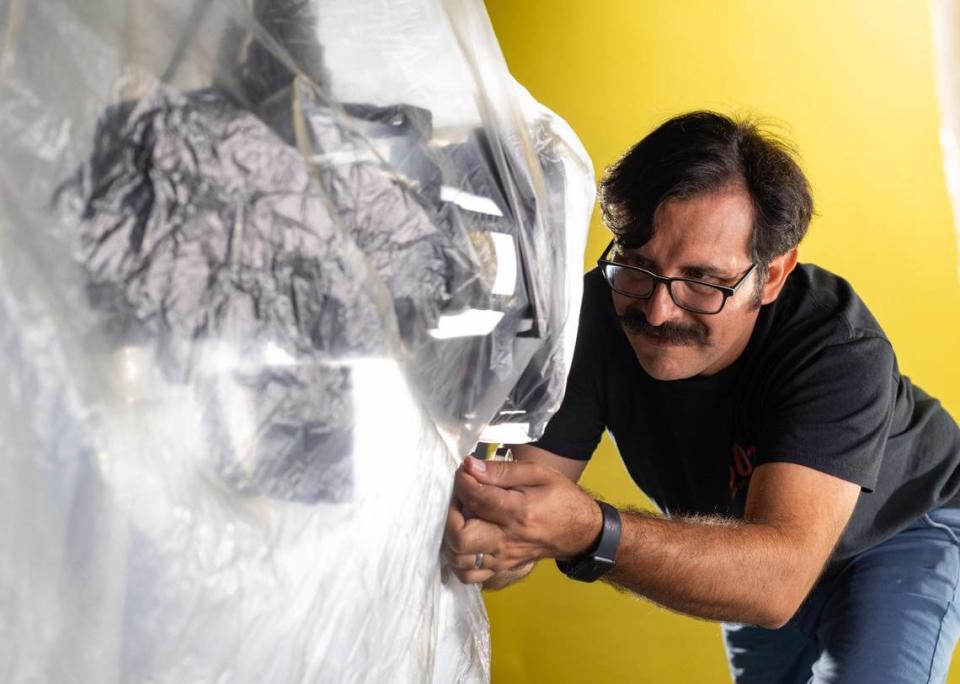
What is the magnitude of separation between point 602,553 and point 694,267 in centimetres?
36

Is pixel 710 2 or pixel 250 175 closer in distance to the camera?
pixel 250 175

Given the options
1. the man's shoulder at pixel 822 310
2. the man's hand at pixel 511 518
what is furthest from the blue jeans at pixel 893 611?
the man's hand at pixel 511 518

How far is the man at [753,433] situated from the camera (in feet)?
2.87

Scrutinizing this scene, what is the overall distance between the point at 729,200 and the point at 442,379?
0.56m

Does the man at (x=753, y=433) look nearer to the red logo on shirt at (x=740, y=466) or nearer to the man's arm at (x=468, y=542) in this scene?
the red logo on shirt at (x=740, y=466)

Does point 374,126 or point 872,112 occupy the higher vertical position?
point 374,126

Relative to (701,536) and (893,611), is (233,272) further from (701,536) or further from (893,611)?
(893,611)

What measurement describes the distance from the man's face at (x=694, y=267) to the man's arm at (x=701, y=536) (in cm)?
16

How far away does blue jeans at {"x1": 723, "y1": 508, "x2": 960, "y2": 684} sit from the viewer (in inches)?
42.0

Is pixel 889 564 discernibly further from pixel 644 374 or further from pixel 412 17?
pixel 412 17

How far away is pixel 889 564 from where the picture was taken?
1.12 metres

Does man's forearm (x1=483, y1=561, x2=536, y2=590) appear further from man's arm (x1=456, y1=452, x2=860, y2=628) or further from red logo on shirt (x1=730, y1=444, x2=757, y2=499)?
red logo on shirt (x1=730, y1=444, x2=757, y2=499)

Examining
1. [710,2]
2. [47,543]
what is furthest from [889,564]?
[710,2]

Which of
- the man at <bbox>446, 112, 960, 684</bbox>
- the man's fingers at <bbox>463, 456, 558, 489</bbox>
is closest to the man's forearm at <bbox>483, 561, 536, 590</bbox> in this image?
the man at <bbox>446, 112, 960, 684</bbox>
